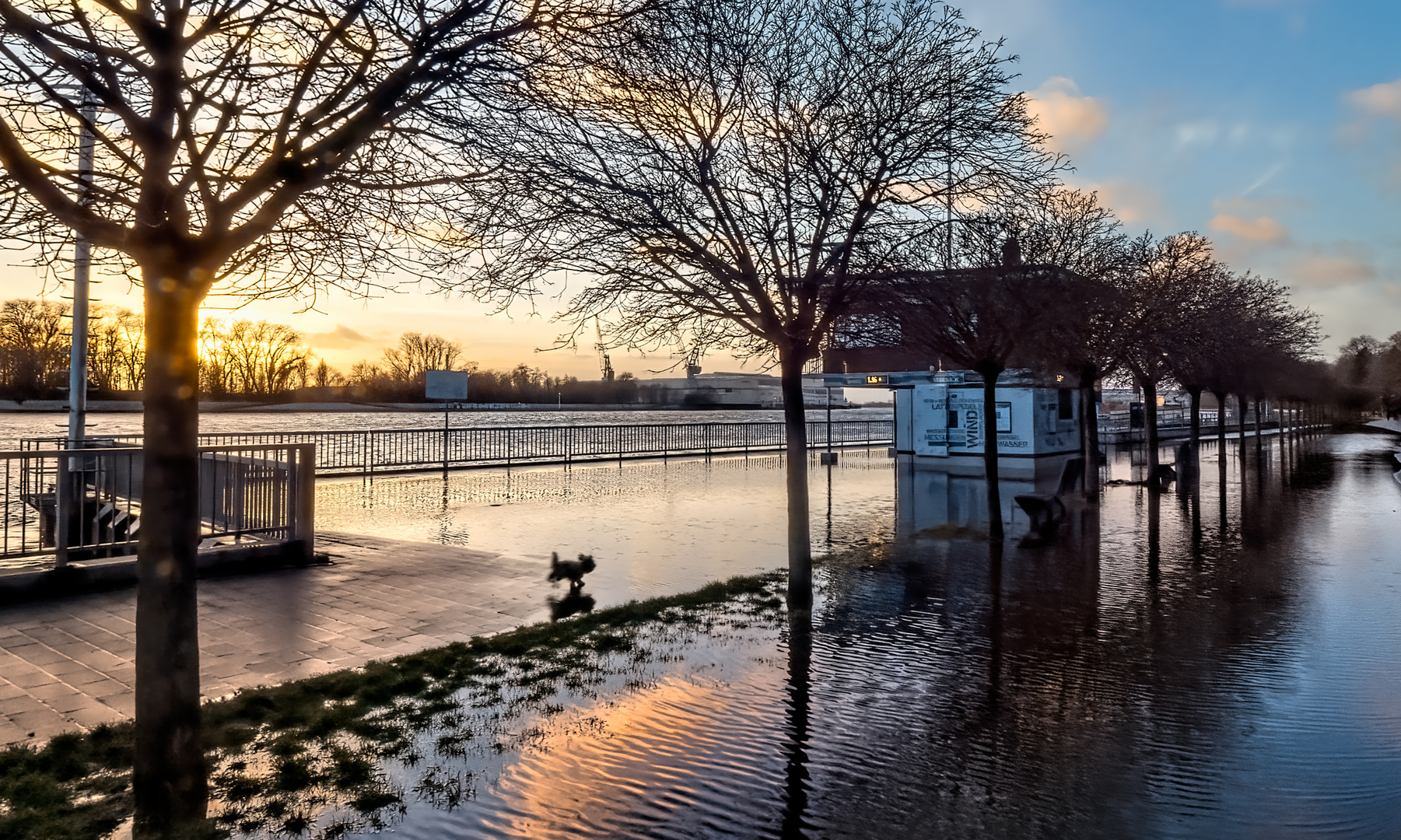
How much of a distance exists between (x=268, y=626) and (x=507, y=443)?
794 inches

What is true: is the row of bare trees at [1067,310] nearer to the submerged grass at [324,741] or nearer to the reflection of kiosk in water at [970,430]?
the reflection of kiosk in water at [970,430]

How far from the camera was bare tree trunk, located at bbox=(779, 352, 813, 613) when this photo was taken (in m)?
8.30

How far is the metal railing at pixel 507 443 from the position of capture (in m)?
24.4

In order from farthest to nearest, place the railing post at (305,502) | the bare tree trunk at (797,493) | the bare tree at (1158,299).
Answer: the bare tree at (1158,299), the railing post at (305,502), the bare tree trunk at (797,493)

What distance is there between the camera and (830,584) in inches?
377

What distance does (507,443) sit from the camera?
27.3 meters

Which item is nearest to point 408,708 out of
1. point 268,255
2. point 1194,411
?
point 268,255

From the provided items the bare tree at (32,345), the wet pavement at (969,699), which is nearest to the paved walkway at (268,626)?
the wet pavement at (969,699)

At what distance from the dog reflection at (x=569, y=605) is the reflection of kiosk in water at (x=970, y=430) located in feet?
39.3

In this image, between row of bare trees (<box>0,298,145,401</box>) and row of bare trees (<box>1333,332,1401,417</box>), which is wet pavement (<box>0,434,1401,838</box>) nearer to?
row of bare trees (<box>0,298,145,401</box>)

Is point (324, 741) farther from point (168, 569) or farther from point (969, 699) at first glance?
point (969, 699)

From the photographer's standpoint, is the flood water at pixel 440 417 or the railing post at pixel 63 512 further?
the flood water at pixel 440 417

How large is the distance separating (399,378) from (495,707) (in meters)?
50.3

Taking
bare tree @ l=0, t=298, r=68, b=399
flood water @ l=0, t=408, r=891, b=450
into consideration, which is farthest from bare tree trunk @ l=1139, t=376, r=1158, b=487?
flood water @ l=0, t=408, r=891, b=450
